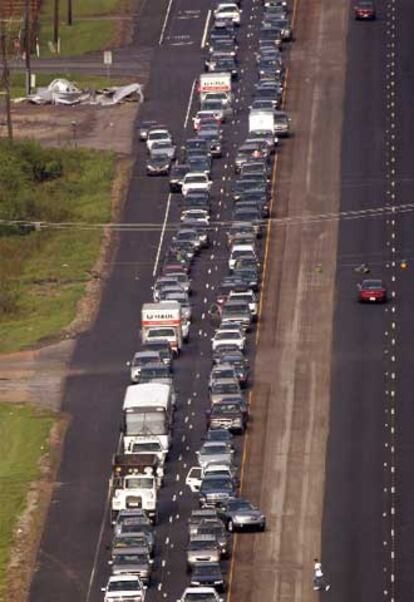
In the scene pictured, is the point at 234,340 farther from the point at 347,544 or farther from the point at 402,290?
the point at 347,544

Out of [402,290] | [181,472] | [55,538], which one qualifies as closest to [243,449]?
[181,472]

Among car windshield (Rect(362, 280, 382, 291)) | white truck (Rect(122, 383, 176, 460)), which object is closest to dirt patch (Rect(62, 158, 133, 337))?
car windshield (Rect(362, 280, 382, 291))

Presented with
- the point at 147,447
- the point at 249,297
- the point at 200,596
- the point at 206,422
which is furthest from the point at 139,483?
the point at 249,297

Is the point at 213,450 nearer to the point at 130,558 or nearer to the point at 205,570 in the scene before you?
the point at 130,558

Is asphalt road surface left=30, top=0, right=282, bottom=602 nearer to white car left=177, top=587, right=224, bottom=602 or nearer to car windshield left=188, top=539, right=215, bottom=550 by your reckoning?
car windshield left=188, top=539, right=215, bottom=550

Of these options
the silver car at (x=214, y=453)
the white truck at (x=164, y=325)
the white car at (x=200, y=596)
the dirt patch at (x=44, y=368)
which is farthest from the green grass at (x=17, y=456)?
the white car at (x=200, y=596)

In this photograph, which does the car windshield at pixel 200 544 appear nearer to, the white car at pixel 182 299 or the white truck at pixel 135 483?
the white truck at pixel 135 483
